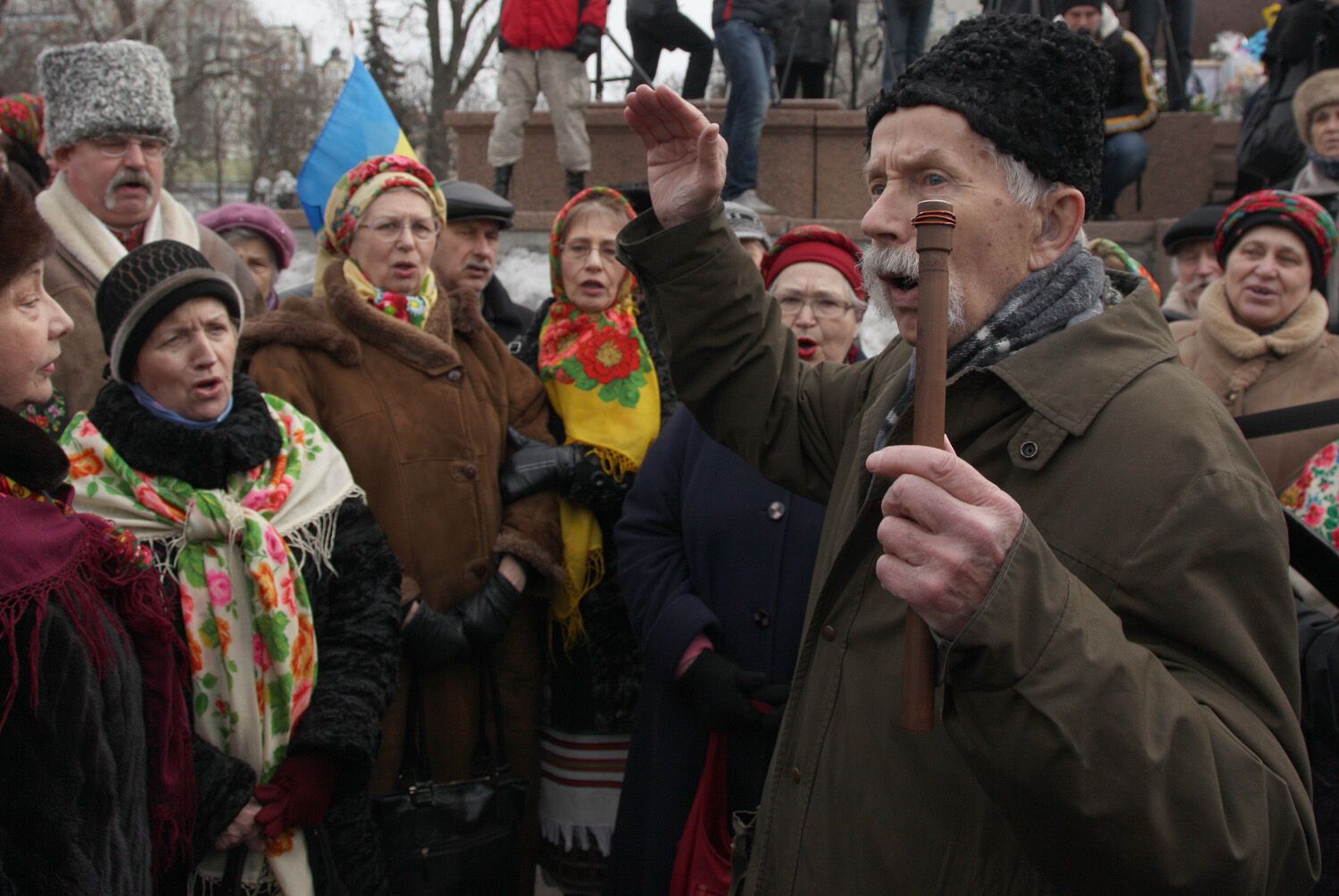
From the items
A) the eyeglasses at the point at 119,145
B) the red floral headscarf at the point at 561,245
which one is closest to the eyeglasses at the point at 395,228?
the red floral headscarf at the point at 561,245


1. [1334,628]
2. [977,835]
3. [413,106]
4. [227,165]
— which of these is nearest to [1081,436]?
[977,835]

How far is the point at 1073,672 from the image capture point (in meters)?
1.32

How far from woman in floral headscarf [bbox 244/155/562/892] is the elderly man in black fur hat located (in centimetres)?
139

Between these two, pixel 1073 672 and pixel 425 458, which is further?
pixel 425 458

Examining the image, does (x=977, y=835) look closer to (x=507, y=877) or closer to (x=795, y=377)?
(x=795, y=377)

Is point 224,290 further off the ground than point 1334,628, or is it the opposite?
point 224,290

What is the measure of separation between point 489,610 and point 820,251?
140cm

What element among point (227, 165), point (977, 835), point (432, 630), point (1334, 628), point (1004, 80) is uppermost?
point (1004, 80)

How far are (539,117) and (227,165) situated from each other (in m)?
40.8

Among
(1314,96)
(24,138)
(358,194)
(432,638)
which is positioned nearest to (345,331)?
(358,194)

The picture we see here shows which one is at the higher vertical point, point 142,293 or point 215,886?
point 142,293

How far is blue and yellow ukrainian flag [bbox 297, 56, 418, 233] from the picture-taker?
429cm

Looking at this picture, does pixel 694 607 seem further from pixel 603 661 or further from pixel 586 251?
→ pixel 586 251

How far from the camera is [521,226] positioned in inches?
302
